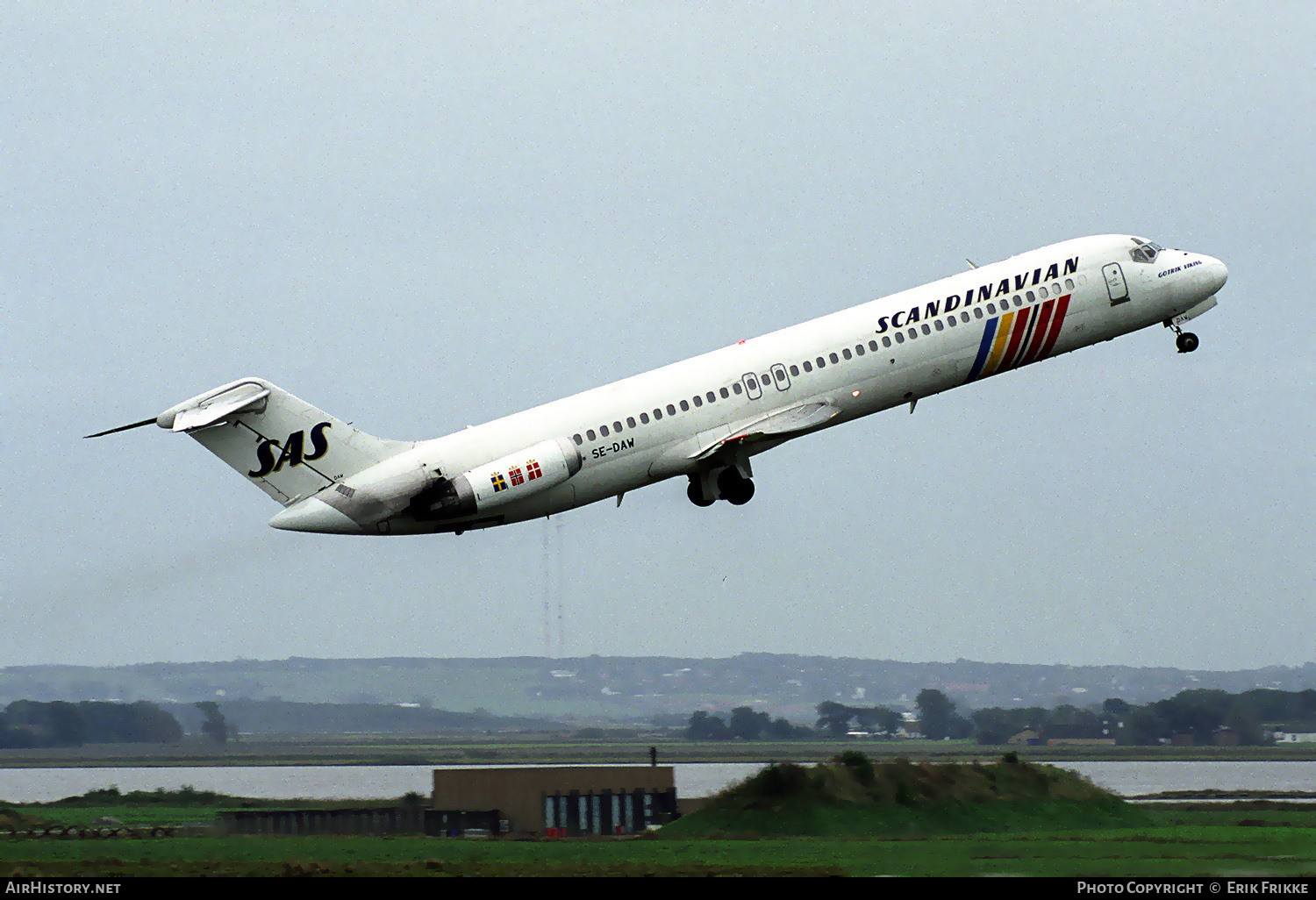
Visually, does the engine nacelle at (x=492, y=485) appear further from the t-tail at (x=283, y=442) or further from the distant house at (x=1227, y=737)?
the distant house at (x=1227, y=737)

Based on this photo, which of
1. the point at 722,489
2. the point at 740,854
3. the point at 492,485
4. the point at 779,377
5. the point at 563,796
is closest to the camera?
the point at 740,854

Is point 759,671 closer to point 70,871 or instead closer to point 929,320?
point 929,320

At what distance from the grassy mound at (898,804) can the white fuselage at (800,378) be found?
873 centimetres

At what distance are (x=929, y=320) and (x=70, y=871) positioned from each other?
25.7 metres

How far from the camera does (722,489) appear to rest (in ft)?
148

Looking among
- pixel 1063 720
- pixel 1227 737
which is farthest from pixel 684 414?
pixel 1227 737

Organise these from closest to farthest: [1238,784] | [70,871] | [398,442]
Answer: [70,871], [398,442], [1238,784]

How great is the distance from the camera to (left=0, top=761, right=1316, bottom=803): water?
4738cm

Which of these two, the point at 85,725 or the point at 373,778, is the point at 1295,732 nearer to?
the point at 373,778

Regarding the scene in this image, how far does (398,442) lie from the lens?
139ft

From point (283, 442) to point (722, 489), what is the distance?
40.0 feet

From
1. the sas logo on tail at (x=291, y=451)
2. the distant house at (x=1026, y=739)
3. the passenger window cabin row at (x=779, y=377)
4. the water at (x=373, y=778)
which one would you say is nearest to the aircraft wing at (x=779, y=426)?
the passenger window cabin row at (x=779, y=377)
